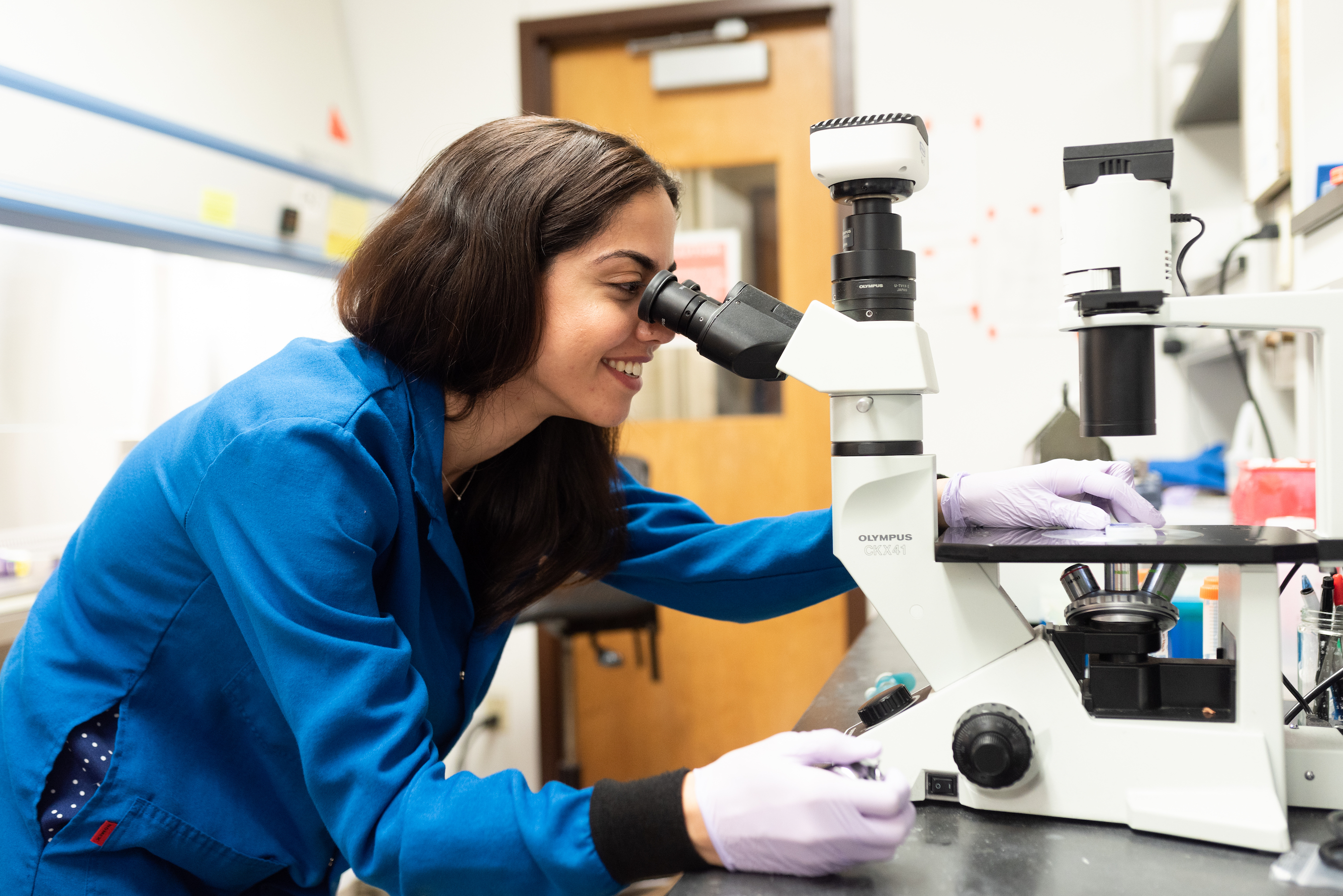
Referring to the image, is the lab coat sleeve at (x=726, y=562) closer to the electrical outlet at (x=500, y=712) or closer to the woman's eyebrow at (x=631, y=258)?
the woman's eyebrow at (x=631, y=258)

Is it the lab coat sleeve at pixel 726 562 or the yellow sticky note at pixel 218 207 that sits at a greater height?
the yellow sticky note at pixel 218 207

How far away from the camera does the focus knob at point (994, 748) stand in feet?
2.26

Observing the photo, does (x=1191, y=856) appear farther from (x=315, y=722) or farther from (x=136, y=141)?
(x=136, y=141)

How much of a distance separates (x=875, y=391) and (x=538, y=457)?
51cm

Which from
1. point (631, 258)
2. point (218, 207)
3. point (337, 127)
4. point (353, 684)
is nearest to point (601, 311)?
point (631, 258)

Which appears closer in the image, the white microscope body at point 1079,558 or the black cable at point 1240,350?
the white microscope body at point 1079,558

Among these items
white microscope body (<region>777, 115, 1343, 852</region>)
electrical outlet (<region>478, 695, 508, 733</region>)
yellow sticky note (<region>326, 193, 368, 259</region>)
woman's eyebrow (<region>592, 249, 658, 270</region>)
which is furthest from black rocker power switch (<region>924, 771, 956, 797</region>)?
electrical outlet (<region>478, 695, 508, 733</region>)

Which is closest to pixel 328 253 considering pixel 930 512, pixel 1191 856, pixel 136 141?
pixel 136 141

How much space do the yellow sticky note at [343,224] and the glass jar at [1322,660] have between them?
81.2 inches

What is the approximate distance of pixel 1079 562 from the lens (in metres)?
0.70

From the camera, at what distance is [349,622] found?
2.26 feet

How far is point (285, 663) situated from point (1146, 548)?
621mm

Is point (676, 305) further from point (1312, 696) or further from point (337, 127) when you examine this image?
point (337, 127)

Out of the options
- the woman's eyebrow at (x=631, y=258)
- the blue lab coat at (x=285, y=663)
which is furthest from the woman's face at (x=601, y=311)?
the blue lab coat at (x=285, y=663)
